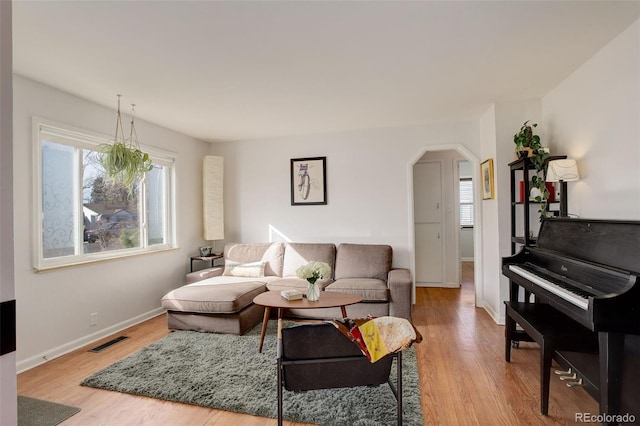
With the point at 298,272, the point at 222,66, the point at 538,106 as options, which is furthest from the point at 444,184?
the point at 222,66

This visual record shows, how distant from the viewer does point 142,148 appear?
378cm

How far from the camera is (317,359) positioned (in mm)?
1688

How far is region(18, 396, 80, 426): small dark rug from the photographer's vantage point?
6.34ft

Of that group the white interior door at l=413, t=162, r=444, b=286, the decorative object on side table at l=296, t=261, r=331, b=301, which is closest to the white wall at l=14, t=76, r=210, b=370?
the decorative object on side table at l=296, t=261, r=331, b=301

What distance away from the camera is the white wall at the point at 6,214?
0.83 metres

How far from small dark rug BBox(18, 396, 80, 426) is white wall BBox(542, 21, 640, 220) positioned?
3830mm

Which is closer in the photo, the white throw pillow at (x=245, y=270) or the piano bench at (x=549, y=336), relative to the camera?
the piano bench at (x=549, y=336)

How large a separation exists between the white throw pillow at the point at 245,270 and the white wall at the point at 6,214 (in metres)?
3.27

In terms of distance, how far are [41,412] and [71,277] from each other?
1.27 m

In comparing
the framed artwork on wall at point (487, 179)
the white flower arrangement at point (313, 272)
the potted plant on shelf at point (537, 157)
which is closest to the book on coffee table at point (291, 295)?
the white flower arrangement at point (313, 272)

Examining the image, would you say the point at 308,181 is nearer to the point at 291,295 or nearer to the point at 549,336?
the point at 291,295

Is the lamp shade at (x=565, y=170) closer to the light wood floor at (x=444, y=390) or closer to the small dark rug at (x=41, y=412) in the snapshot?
the light wood floor at (x=444, y=390)

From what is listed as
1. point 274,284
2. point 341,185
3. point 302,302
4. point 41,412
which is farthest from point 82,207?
point 341,185

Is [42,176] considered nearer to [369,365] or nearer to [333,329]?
[333,329]
